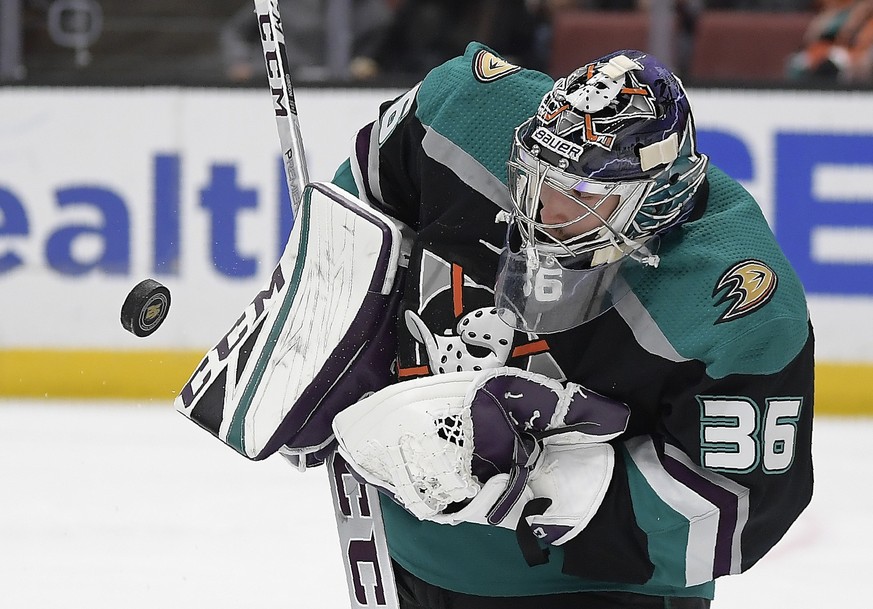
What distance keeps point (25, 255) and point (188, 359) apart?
2.01ft

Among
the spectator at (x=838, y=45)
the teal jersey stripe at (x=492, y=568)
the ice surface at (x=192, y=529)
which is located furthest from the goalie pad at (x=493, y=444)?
the spectator at (x=838, y=45)

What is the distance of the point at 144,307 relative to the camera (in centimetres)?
179

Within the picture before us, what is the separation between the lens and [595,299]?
57.5 inches

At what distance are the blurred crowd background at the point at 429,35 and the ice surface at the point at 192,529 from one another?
4.80 ft

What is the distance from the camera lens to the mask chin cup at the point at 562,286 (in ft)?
4.76

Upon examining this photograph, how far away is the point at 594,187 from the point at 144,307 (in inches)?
28.2

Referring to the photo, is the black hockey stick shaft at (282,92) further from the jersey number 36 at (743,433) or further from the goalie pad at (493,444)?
the jersey number 36 at (743,433)

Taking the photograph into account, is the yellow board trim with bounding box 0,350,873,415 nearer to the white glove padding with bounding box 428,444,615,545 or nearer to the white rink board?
the white rink board

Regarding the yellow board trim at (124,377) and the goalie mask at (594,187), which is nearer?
the goalie mask at (594,187)

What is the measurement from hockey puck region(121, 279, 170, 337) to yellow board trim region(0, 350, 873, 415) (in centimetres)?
216

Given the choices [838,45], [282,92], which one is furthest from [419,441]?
[838,45]

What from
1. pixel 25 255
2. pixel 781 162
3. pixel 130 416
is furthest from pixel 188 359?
pixel 781 162

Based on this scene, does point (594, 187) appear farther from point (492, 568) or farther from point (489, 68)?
point (492, 568)

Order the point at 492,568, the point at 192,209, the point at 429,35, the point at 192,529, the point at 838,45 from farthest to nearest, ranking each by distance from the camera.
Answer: the point at 429,35 < the point at 838,45 < the point at 192,209 < the point at 192,529 < the point at 492,568
